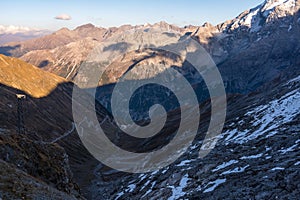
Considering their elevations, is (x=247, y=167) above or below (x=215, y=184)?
above

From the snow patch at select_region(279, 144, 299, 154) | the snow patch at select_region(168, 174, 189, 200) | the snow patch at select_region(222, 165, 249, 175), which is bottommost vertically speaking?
the snow patch at select_region(168, 174, 189, 200)

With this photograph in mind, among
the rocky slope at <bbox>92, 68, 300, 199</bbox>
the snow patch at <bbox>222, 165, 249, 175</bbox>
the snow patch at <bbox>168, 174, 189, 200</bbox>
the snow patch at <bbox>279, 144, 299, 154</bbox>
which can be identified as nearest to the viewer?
the rocky slope at <bbox>92, 68, 300, 199</bbox>

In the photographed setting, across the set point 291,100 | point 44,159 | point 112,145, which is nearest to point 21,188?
point 44,159

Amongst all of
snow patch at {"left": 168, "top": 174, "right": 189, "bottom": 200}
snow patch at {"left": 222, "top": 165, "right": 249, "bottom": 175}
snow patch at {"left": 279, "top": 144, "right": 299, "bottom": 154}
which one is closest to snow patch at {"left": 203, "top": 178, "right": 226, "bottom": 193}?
snow patch at {"left": 222, "top": 165, "right": 249, "bottom": 175}

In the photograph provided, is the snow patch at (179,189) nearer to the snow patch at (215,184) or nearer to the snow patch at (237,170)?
the snow patch at (215,184)

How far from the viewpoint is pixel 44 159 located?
43.2 metres

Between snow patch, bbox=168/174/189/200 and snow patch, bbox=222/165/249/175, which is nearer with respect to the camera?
snow patch, bbox=222/165/249/175

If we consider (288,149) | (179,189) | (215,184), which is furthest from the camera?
(179,189)

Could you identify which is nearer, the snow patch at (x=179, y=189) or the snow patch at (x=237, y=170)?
the snow patch at (x=237, y=170)

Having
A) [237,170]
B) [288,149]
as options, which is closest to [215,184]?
[237,170]

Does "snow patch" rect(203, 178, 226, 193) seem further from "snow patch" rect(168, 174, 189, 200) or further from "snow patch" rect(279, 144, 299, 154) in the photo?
"snow patch" rect(279, 144, 299, 154)

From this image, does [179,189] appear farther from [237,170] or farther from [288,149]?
[288,149]

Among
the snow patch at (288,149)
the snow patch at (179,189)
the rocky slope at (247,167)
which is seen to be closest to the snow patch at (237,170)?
the rocky slope at (247,167)

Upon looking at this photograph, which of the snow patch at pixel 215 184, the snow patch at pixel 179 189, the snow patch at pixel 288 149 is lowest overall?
the snow patch at pixel 179 189
